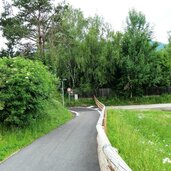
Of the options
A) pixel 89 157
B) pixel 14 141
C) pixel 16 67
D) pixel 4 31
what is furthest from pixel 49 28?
pixel 89 157

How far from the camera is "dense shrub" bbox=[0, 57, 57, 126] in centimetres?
1962

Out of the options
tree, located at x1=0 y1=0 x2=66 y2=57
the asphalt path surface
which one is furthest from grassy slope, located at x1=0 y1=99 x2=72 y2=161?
tree, located at x1=0 y1=0 x2=66 y2=57

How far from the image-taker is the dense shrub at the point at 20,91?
19625 millimetres

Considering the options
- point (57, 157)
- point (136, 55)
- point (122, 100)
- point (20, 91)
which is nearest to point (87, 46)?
point (136, 55)

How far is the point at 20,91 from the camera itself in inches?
783

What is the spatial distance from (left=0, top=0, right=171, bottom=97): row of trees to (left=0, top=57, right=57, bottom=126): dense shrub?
96.0 ft

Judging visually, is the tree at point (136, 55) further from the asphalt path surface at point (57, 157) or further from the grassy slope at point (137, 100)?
the asphalt path surface at point (57, 157)

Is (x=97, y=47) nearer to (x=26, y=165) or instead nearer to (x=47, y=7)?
(x=47, y=7)

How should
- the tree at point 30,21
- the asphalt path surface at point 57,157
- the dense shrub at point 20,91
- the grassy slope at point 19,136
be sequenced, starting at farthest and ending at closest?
the tree at point 30,21
the dense shrub at point 20,91
the grassy slope at point 19,136
the asphalt path surface at point 57,157

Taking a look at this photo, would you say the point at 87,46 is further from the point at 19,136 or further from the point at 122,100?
the point at 19,136

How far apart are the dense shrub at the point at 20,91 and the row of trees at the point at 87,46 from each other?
29268 mm

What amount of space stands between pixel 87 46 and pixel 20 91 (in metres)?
37.8

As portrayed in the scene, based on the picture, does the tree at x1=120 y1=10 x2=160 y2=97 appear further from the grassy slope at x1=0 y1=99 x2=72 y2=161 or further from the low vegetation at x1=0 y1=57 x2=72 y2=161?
the low vegetation at x1=0 y1=57 x2=72 y2=161

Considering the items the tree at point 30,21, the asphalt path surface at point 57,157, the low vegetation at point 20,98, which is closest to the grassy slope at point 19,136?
the low vegetation at point 20,98
